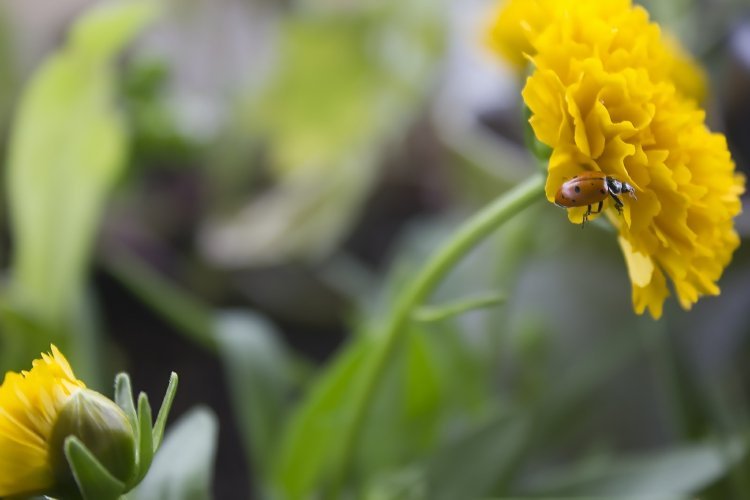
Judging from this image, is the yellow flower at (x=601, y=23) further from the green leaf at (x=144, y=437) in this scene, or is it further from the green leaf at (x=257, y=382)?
the green leaf at (x=257, y=382)

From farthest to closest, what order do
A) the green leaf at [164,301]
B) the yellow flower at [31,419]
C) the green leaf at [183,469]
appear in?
the green leaf at [164,301] → the green leaf at [183,469] → the yellow flower at [31,419]

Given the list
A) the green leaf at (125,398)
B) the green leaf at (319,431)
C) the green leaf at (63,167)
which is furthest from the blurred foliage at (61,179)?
the green leaf at (125,398)

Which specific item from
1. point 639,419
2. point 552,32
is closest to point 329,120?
point 639,419

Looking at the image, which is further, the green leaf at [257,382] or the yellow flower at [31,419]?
the green leaf at [257,382]

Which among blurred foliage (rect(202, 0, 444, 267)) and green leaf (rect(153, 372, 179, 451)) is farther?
blurred foliage (rect(202, 0, 444, 267))

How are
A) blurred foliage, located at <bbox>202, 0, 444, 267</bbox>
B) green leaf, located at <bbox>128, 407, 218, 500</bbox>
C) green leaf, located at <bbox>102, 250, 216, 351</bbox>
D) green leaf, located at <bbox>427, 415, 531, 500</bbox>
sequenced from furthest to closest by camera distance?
blurred foliage, located at <bbox>202, 0, 444, 267</bbox> < green leaf, located at <bbox>102, 250, 216, 351</bbox> < green leaf, located at <bbox>427, 415, 531, 500</bbox> < green leaf, located at <bbox>128, 407, 218, 500</bbox>

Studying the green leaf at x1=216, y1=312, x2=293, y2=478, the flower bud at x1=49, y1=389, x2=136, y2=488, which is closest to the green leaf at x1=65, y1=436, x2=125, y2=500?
the flower bud at x1=49, y1=389, x2=136, y2=488

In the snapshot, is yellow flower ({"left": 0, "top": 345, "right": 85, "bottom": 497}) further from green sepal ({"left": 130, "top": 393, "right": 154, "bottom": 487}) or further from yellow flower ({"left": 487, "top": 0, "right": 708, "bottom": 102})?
yellow flower ({"left": 487, "top": 0, "right": 708, "bottom": 102})
